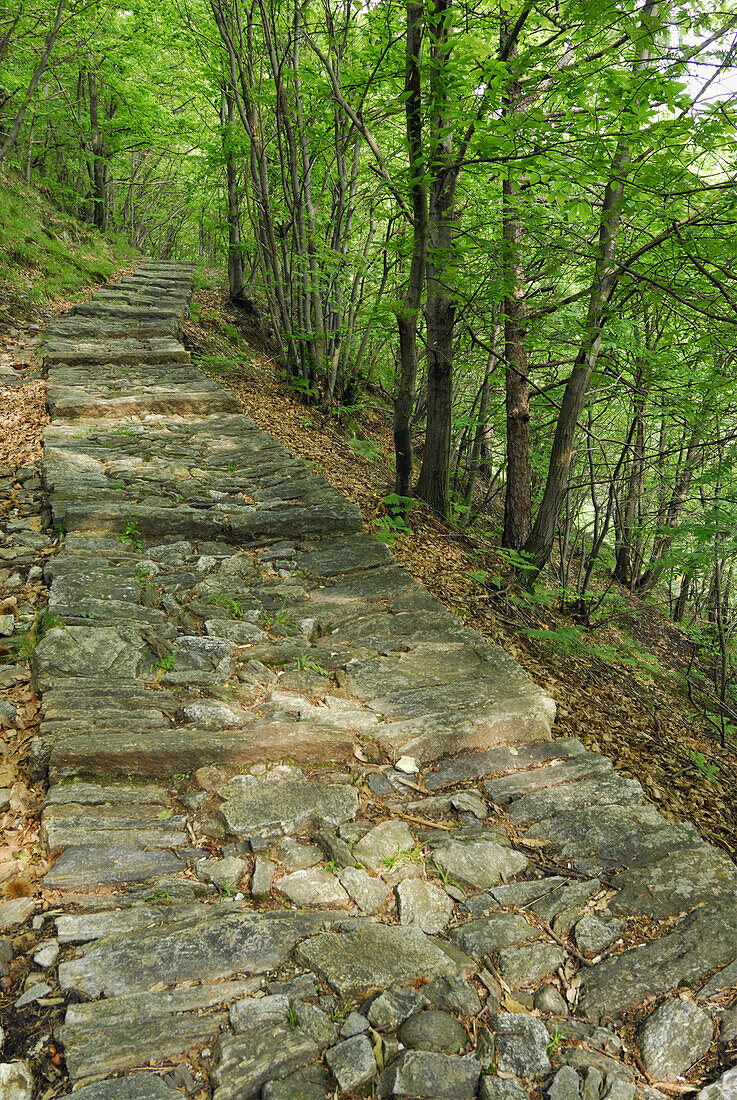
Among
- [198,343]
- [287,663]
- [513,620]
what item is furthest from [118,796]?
[198,343]

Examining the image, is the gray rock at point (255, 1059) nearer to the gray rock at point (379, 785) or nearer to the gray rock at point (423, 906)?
the gray rock at point (423, 906)

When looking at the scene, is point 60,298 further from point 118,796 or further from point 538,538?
point 118,796

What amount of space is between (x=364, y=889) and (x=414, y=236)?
500 cm

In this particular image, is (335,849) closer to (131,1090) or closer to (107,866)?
(107,866)

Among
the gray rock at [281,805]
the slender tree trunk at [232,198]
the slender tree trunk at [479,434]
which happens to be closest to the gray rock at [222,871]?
the gray rock at [281,805]

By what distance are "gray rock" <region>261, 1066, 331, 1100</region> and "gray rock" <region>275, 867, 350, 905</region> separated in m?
0.58

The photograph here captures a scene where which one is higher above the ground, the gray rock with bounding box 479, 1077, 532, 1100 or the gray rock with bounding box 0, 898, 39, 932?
the gray rock with bounding box 0, 898, 39, 932

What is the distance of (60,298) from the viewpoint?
34.7ft

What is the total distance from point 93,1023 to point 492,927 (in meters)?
1.35

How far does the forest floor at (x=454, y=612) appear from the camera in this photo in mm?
2711

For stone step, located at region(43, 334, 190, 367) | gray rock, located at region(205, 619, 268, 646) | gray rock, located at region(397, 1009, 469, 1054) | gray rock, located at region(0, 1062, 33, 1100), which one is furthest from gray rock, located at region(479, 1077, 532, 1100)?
stone step, located at region(43, 334, 190, 367)

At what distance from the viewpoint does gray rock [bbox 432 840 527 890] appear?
2.45m

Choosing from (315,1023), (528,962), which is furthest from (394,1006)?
(528,962)

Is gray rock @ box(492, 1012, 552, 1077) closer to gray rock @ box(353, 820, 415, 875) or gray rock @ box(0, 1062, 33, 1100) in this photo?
gray rock @ box(353, 820, 415, 875)
